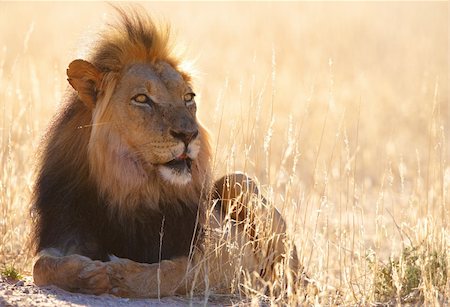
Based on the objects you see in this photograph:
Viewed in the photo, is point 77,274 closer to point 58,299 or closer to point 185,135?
point 58,299

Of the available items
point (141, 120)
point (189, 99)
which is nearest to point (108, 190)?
point (141, 120)

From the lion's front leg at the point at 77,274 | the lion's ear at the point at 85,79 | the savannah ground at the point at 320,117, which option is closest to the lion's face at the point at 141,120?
the lion's ear at the point at 85,79

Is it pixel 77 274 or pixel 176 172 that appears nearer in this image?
pixel 77 274

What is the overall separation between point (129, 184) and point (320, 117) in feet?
25.5

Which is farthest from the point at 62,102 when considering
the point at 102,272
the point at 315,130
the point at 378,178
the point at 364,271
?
the point at 315,130

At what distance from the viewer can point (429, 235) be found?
5539 millimetres

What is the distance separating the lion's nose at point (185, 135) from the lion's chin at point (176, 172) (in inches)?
4.7

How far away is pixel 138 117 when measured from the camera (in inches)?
200

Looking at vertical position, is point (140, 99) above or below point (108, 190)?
above

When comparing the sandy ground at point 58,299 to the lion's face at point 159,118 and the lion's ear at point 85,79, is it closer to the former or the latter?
the lion's face at point 159,118

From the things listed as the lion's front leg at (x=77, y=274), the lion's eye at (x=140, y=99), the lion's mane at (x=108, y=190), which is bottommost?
the lion's front leg at (x=77, y=274)

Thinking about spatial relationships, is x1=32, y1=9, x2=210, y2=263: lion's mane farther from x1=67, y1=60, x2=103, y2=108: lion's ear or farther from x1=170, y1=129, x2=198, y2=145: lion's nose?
x1=170, y1=129, x2=198, y2=145: lion's nose

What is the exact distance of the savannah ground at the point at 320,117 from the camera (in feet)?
18.4

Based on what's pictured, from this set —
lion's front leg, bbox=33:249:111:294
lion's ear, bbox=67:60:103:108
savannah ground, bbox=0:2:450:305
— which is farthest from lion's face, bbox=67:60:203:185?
lion's front leg, bbox=33:249:111:294
